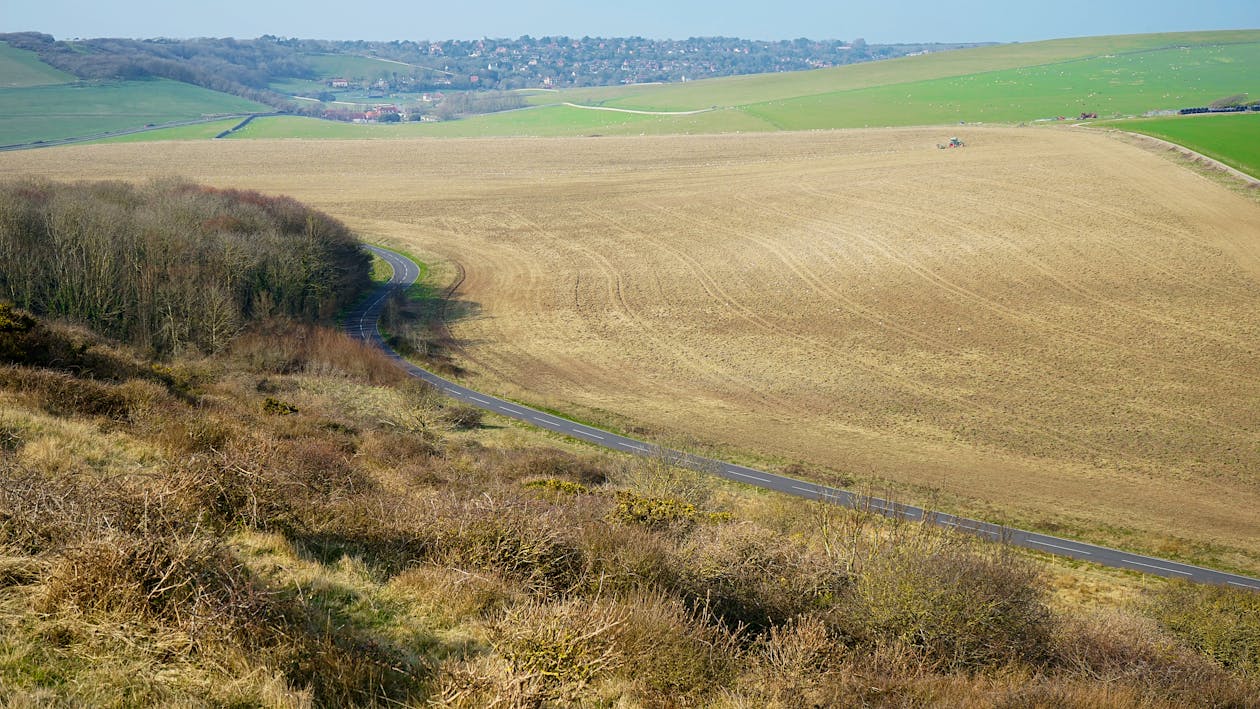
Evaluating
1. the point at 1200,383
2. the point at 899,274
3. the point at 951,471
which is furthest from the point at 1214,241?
the point at 951,471

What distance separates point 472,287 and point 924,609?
62513mm

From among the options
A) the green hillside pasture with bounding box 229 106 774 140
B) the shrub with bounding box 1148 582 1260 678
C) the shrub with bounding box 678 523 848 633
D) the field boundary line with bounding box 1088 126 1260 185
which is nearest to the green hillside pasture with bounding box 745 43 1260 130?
the green hillside pasture with bounding box 229 106 774 140

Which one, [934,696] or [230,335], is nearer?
[934,696]

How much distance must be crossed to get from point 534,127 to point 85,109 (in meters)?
87.4

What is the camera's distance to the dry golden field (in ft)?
122

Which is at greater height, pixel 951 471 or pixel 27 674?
pixel 27 674

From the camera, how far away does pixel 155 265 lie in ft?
149

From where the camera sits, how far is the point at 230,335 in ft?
148

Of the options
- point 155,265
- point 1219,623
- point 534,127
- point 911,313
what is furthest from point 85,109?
point 1219,623

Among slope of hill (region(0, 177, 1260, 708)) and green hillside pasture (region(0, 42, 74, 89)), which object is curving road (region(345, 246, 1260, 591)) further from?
green hillside pasture (region(0, 42, 74, 89))

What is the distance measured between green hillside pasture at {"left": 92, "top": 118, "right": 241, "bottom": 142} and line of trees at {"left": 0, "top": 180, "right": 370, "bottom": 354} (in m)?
110

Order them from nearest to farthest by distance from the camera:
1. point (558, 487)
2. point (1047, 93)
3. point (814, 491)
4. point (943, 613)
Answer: point (943, 613) → point (558, 487) → point (814, 491) → point (1047, 93)

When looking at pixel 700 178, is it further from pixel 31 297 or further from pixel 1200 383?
pixel 31 297

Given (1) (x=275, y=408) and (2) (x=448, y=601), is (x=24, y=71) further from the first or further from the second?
(2) (x=448, y=601)
